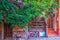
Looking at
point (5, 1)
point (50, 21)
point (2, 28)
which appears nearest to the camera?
point (5, 1)

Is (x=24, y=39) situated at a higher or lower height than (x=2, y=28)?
lower

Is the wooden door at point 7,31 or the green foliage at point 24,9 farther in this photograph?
the wooden door at point 7,31

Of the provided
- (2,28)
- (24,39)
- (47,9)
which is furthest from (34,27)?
(47,9)

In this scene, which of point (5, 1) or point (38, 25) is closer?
point (5, 1)

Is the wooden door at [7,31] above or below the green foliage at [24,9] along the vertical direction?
below

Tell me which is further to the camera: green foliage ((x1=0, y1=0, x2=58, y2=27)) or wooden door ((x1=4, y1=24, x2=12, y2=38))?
wooden door ((x1=4, y1=24, x2=12, y2=38))

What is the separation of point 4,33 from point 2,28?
1.04 ft

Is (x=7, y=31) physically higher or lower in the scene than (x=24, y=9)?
lower

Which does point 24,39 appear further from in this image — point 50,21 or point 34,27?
point 50,21

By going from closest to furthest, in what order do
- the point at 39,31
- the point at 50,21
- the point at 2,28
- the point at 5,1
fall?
the point at 5,1, the point at 2,28, the point at 39,31, the point at 50,21

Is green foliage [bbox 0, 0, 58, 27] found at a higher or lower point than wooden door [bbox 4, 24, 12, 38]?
higher

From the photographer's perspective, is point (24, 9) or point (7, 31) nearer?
point (24, 9)

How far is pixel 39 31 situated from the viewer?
1073 centimetres

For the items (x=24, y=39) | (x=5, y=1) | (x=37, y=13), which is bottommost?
(x=24, y=39)
